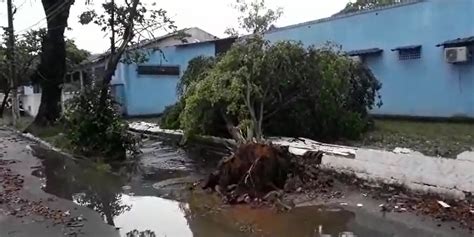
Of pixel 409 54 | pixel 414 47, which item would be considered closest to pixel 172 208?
pixel 414 47

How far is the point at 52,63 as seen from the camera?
23219 millimetres

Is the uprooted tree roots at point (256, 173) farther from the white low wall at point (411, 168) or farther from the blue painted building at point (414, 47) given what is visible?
the blue painted building at point (414, 47)

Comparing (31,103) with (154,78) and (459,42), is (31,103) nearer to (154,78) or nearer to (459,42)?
(154,78)

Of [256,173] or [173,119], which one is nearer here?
[256,173]

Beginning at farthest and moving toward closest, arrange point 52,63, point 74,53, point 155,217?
point 74,53 → point 52,63 → point 155,217

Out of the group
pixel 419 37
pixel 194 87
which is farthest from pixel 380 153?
pixel 419 37

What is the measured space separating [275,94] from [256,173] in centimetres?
373

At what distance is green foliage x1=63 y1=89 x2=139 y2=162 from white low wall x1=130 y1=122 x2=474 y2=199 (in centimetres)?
634

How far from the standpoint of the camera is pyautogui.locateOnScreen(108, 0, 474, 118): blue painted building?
17828 mm

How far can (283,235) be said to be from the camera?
7074 mm

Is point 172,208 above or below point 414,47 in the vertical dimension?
below

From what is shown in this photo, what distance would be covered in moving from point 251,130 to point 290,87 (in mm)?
1644

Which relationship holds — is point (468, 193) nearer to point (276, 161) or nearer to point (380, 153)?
point (380, 153)

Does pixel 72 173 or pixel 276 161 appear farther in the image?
pixel 72 173
